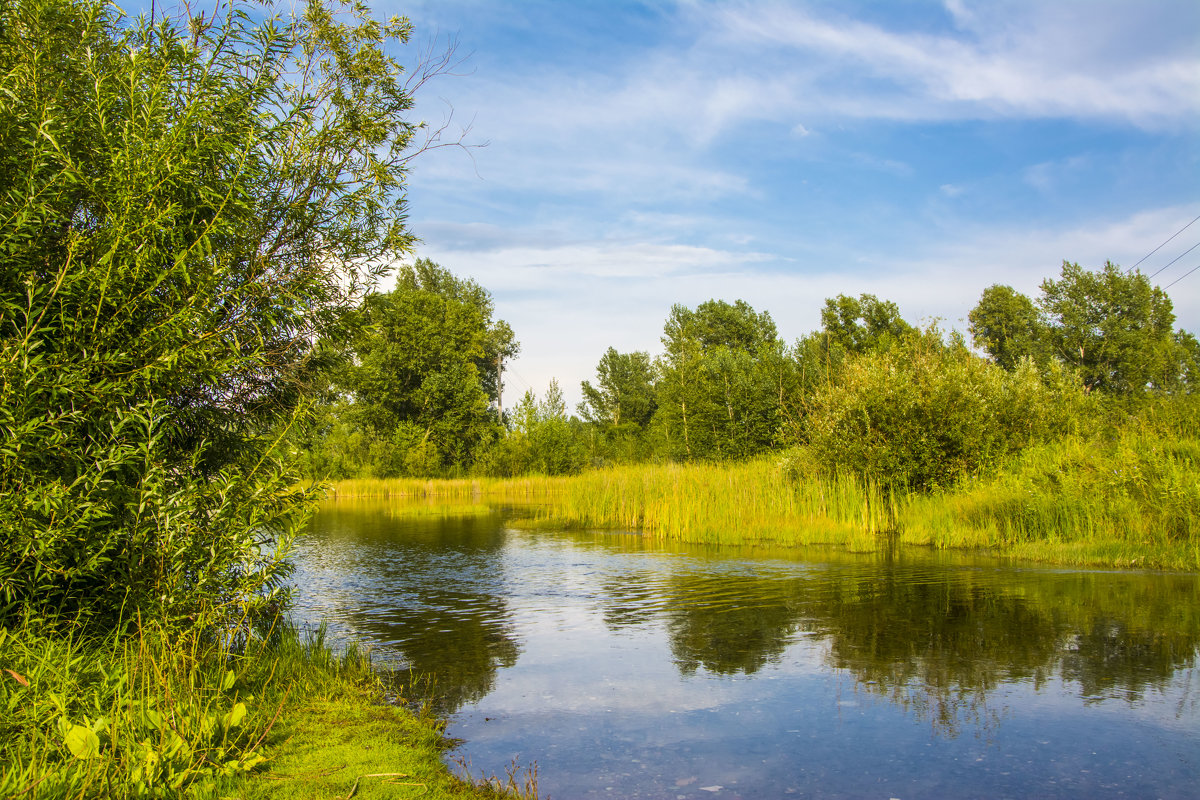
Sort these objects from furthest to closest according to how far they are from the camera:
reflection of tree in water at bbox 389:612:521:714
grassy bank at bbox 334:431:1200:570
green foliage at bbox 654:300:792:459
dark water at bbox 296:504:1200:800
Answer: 1. green foliage at bbox 654:300:792:459
2. grassy bank at bbox 334:431:1200:570
3. reflection of tree in water at bbox 389:612:521:714
4. dark water at bbox 296:504:1200:800

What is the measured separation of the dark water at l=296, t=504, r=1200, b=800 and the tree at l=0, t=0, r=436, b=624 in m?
2.91

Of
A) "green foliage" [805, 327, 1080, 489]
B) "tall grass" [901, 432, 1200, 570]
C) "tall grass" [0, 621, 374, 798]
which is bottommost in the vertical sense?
"tall grass" [0, 621, 374, 798]

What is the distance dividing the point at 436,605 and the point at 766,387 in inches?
985

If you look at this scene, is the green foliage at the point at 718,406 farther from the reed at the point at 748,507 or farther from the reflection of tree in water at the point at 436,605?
the reflection of tree in water at the point at 436,605

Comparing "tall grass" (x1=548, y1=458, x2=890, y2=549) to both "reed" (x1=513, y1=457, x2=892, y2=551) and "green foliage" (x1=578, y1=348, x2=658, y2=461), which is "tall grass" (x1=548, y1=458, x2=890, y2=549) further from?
"green foliage" (x1=578, y1=348, x2=658, y2=461)

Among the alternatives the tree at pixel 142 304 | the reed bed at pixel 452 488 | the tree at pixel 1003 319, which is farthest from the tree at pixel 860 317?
the tree at pixel 142 304

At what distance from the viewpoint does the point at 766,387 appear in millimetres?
34906

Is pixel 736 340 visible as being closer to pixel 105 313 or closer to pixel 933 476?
pixel 933 476

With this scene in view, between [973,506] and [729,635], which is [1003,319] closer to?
[973,506]

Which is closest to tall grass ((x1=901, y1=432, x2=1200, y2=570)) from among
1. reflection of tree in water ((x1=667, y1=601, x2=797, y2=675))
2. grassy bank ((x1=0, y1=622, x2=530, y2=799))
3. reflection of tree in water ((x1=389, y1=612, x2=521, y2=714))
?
reflection of tree in water ((x1=667, y1=601, x2=797, y2=675))

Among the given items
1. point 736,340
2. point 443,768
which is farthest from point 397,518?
point 736,340

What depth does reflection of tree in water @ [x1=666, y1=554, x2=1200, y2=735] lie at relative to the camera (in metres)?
7.59

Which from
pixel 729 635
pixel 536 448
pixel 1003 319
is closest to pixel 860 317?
pixel 1003 319

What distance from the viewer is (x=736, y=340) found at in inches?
2837
